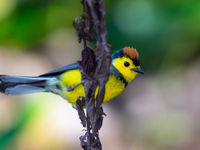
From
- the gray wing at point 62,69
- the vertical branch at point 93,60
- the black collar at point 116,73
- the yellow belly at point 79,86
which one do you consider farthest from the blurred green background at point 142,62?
the vertical branch at point 93,60

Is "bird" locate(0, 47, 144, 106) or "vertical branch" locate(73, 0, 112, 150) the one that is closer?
"vertical branch" locate(73, 0, 112, 150)

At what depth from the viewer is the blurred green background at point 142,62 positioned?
14.3 ft

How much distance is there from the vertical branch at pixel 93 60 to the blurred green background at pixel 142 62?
2336 millimetres

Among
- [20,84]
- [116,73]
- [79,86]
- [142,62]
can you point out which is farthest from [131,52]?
[142,62]

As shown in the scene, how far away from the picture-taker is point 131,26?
184 inches

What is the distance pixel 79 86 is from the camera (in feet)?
8.25

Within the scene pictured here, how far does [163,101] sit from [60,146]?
197 cm

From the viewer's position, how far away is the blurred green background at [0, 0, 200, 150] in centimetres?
437

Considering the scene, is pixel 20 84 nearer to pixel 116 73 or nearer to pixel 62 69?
pixel 62 69

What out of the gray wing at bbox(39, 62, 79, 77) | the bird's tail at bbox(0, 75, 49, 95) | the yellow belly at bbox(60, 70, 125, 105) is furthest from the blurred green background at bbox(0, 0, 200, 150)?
the yellow belly at bbox(60, 70, 125, 105)

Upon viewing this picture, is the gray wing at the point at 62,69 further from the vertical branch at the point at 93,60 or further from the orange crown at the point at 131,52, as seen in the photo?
the vertical branch at the point at 93,60

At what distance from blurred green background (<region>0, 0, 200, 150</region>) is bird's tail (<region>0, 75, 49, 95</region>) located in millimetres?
1022

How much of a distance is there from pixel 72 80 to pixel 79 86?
0.10m

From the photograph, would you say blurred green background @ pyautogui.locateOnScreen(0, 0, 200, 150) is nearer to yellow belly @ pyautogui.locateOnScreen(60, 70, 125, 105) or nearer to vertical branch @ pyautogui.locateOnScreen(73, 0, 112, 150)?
yellow belly @ pyautogui.locateOnScreen(60, 70, 125, 105)
